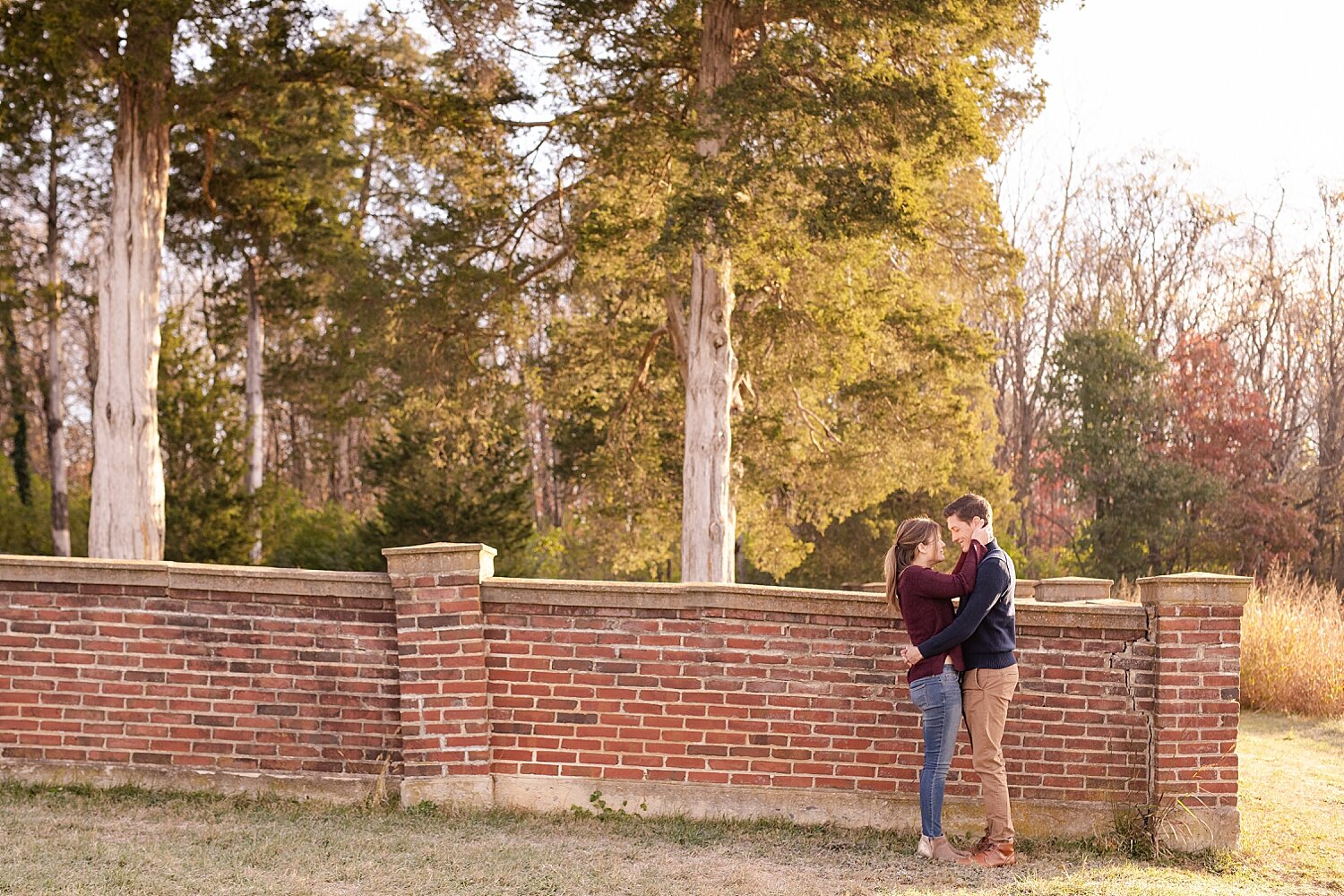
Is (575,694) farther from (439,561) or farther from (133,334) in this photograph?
(133,334)

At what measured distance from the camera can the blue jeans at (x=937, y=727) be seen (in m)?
6.61

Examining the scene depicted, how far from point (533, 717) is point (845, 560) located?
60.0 feet

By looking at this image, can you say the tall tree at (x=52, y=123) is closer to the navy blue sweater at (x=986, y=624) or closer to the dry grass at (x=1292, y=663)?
the navy blue sweater at (x=986, y=624)

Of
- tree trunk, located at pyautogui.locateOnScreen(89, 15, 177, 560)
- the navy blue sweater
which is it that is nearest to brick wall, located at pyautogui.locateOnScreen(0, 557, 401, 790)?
the navy blue sweater

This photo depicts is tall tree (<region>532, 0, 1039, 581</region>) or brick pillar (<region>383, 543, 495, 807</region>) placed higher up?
tall tree (<region>532, 0, 1039, 581</region>)

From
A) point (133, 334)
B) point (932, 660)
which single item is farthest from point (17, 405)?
point (932, 660)

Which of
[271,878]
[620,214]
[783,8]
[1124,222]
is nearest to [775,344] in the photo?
[620,214]

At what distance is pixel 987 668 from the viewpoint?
664 cm

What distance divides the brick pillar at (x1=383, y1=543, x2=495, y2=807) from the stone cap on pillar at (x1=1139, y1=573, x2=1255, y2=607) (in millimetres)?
3904

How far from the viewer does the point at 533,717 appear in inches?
289

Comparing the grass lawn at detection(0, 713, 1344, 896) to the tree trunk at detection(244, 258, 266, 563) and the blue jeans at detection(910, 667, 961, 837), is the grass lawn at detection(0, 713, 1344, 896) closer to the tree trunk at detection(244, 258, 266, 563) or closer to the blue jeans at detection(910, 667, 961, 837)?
the blue jeans at detection(910, 667, 961, 837)

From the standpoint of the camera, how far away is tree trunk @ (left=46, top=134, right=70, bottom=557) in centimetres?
2564

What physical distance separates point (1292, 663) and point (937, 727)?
10156 mm

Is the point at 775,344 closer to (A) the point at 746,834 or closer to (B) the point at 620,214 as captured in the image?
(B) the point at 620,214
